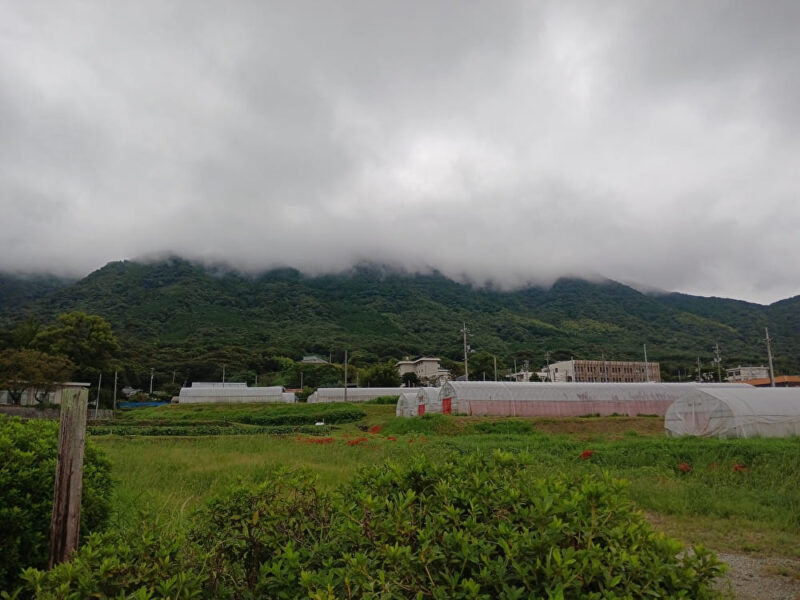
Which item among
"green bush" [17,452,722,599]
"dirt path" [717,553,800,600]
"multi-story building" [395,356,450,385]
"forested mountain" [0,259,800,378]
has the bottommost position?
"dirt path" [717,553,800,600]

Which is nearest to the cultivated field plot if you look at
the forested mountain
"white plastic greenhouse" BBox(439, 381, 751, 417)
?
"white plastic greenhouse" BBox(439, 381, 751, 417)

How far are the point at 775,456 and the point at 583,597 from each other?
12.8 meters

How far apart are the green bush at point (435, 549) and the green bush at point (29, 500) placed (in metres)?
2.21

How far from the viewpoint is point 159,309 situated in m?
108

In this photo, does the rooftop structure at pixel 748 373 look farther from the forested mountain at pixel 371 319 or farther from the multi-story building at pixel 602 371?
the multi-story building at pixel 602 371

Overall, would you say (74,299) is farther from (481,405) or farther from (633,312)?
(633,312)

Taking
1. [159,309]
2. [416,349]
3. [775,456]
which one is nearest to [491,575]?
[775,456]

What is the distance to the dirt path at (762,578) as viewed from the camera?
506 centimetres

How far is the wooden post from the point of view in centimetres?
368

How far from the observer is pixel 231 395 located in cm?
5856

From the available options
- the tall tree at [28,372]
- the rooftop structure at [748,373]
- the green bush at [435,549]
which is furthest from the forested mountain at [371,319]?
the green bush at [435,549]

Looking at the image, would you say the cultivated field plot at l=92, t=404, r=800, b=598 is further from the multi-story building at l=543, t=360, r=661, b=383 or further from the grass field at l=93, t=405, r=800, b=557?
the multi-story building at l=543, t=360, r=661, b=383

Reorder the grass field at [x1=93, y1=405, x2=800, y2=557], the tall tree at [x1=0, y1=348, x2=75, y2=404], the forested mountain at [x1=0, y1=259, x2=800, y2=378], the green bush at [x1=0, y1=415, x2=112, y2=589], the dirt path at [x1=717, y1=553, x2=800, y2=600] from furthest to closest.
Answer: the forested mountain at [x1=0, y1=259, x2=800, y2=378], the tall tree at [x1=0, y1=348, x2=75, y2=404], the grass field at [x1=93, y1=405, x2=800, y2=557], the dirt path at [x1=717, y1=553, x2=800, y2=600], the green bush at [x1=0, y1=415, x2=112, y2=589]

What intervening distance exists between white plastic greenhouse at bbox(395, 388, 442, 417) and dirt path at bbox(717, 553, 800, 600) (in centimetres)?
2923
